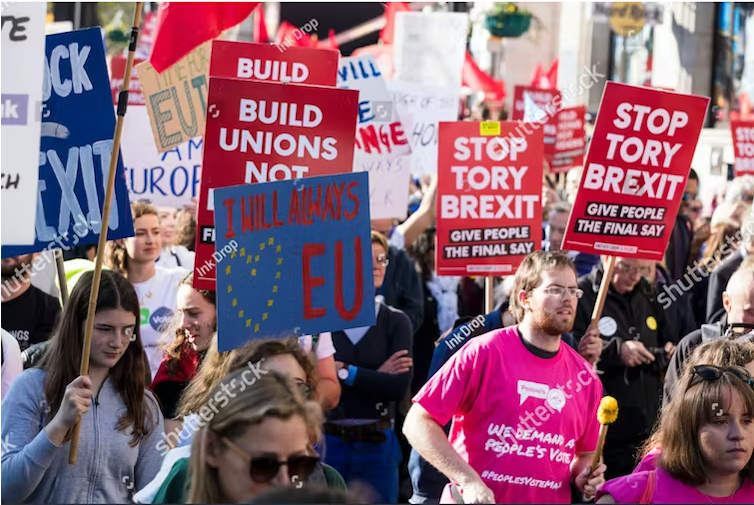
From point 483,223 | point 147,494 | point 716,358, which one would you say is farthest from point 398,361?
point 147,494

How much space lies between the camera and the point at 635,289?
7312 mm

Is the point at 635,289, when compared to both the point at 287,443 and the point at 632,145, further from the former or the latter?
the point at 287,443

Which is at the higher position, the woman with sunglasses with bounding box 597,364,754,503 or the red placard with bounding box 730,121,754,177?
the red placard with bounding box 730,121,754,177

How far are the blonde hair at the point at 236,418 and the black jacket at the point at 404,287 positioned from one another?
510 cm

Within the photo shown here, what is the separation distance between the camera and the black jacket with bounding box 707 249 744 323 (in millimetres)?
8005

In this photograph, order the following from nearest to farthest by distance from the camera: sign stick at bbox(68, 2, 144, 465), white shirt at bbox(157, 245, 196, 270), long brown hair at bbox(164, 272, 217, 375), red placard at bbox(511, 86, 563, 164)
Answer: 1. sign stick at bbox(68, 2, 144, 465)
2. long brown hair at bbox(164, 272, 217, 375)
3. white shirt at bbox(157, 245, 196, 270)
4. red placard at bbox(511, 86, 563, 164)

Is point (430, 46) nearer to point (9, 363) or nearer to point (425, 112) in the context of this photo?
point (425, 112)

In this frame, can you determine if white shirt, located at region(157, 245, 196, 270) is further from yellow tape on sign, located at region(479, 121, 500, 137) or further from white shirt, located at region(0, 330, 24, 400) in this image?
white shirt, located at region(0, 330, 24, 400)

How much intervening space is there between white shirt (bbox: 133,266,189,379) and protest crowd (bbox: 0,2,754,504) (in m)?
0.02

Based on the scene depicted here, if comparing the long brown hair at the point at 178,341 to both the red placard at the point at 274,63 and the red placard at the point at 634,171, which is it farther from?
the red placard at the point at 634,171

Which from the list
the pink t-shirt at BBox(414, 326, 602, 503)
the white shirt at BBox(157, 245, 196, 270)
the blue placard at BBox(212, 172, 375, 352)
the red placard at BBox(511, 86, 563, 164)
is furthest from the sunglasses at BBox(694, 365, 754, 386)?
the red placard at BBox(511, 86, 563, 164)

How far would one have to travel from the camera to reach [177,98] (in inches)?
322

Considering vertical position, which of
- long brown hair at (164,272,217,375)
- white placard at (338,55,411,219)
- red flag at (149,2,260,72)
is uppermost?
red flag at (149,2,260,72)

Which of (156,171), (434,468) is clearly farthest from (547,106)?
(434,468)
